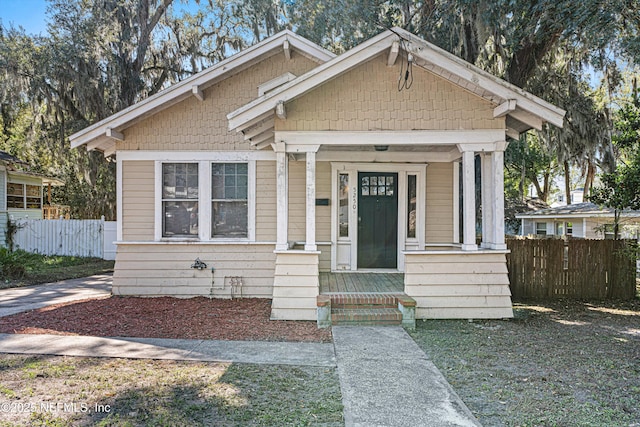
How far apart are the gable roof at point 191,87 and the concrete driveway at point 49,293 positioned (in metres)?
3.16

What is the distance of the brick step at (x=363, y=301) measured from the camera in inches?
254

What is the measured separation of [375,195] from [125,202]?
17.0 ft

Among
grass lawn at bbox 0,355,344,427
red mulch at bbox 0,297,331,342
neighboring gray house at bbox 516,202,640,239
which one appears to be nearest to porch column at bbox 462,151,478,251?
red mulch at bbox 0,297,331,342

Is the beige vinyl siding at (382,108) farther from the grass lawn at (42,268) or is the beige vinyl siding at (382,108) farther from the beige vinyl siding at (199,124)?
the grass lawn at (42,268)

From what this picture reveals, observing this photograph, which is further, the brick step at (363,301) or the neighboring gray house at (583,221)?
the neighboring gray house at (583,221)

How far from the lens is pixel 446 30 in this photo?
31.2 feet

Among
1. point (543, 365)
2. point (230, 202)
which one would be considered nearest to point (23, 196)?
point (230, 202)

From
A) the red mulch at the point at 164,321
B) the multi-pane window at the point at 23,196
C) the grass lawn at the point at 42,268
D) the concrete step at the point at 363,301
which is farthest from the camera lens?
the multi-pane window at the point at 23,196

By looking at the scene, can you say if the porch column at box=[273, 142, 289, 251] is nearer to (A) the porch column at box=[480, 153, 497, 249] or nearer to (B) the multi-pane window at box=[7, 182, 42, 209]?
(A) the porch column at box=[480, 153, 497, 249]

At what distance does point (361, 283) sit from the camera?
7.36 meters

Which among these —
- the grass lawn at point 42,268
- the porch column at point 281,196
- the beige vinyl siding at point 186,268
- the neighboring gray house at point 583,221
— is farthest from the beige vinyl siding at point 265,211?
the neighboring gray house at point 583,221

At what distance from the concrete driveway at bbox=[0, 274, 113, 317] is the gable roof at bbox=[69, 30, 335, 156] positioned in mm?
3161

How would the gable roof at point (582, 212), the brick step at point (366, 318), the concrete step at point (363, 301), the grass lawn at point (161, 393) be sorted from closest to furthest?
the grass lawn at point (161, 393)
the brick step at point (366, 318)
the concrete step at point (363, 301)
the gable roof at point (582, 212)

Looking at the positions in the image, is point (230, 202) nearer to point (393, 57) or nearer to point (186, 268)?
point (186, 268)
